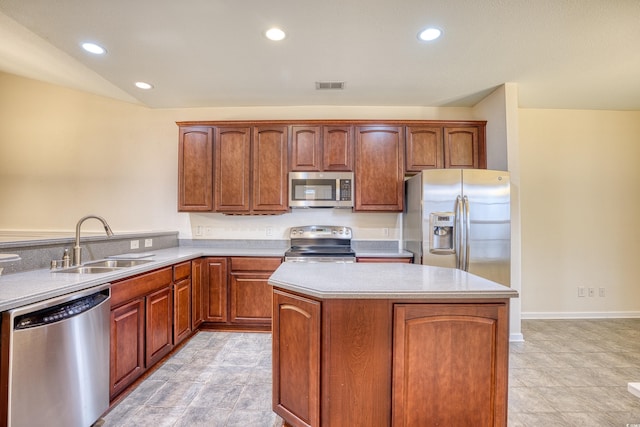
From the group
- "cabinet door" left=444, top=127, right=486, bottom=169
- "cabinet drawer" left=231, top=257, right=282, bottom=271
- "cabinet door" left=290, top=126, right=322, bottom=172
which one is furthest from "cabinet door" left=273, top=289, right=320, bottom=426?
"cabinet door" left=444, top=127, right=486, bottom=169

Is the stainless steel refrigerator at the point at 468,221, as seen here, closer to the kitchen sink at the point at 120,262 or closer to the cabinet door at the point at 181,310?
the cabinet door at the point at 181,310

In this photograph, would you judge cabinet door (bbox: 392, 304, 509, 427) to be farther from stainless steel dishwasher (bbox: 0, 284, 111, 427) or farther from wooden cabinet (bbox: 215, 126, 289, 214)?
wooden cabinet (bbox: 215, 126, 289, 214)

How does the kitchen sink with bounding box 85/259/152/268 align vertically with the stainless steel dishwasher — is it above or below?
above

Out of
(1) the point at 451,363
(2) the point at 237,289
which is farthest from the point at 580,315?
(2) the point at 237,289

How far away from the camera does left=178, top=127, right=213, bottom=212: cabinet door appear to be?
3.51m

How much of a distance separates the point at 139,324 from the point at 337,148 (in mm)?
2567

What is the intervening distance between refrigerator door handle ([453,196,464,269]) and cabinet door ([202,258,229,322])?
2.43 meters

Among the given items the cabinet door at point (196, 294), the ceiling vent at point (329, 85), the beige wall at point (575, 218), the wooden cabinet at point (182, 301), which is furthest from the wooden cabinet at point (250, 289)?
the beige wall at point (575, 218)

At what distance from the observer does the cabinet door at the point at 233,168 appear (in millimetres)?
3488

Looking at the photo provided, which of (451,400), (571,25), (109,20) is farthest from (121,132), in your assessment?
(571,25)

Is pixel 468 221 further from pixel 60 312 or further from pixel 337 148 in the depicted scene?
pixel 60 312

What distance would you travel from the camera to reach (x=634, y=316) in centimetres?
382

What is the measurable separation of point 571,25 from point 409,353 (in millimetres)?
2665

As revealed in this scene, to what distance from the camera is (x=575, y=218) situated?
3850mm
